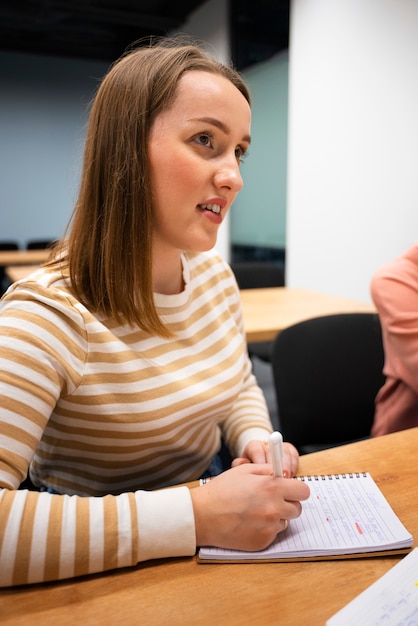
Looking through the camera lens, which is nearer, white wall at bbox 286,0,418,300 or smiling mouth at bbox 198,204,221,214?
smiling mouth at bbox 198,204,221,214

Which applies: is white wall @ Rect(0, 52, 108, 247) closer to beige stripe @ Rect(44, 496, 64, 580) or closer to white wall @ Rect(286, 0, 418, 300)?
white wall @ Rect(286, 0, 418, 300)

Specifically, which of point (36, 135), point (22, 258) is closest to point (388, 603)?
point (22, 258)

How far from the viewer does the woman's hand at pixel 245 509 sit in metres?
0.63

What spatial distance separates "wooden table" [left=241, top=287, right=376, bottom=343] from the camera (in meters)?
1.80

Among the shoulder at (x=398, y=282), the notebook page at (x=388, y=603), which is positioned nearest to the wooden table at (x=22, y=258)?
the shoulder at (x=398, y=282)

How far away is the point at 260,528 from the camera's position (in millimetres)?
632

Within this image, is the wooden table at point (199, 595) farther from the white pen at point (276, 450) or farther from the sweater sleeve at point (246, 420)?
the sweater sleeve at point (246, 420)

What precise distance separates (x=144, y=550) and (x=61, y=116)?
6.77 m

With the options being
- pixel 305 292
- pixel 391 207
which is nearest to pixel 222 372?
pixel 305 292

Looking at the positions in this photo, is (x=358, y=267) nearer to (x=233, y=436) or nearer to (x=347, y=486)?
(x=233, y=436)

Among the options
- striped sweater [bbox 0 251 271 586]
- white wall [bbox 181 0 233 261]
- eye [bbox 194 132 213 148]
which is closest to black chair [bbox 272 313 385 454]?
striped sweater [bbox 0 251 271 586]

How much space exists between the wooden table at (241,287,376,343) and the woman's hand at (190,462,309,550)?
1097mm

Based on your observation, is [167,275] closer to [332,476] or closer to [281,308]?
[332,476]

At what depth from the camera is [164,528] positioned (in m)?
0.62
